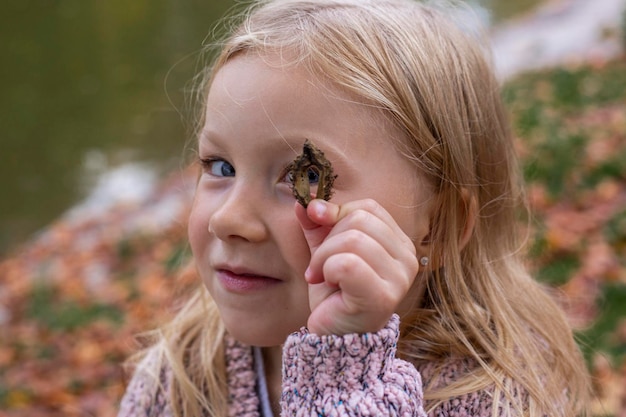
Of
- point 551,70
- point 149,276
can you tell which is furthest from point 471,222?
point 551,70

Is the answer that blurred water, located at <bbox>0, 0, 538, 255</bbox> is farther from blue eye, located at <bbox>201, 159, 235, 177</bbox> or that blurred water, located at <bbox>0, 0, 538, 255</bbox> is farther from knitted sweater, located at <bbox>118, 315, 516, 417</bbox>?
knitted sweater, located at <bbox>118, 315, 516, 417</bbox>

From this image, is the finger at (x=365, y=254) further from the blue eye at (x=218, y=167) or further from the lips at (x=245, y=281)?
the blue eye at (x=218, y=167)

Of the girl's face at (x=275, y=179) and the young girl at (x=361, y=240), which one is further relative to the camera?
the girl's face at (x=275, y=179)

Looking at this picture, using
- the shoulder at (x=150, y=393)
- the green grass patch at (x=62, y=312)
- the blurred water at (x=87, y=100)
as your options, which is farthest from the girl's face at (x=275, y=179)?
the blurred water at (x=87, y=100)

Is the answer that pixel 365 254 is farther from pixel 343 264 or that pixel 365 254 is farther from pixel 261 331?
pixel 261 331

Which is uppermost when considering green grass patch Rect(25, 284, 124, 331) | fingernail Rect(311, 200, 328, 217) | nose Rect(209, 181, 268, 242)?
green grass patch Rect(25, 284, 124, 331)

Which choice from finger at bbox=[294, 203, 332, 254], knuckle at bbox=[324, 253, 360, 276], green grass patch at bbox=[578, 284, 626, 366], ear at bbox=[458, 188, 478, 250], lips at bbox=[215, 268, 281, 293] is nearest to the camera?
knuckle at bbox=[324, 253, 360, 276]

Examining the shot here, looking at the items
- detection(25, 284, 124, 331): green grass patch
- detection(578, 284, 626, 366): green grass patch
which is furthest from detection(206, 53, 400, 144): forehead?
detection(25, 284, 124, 331): green grass patch

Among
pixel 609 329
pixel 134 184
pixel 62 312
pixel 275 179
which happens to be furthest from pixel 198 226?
pixel 134 184
